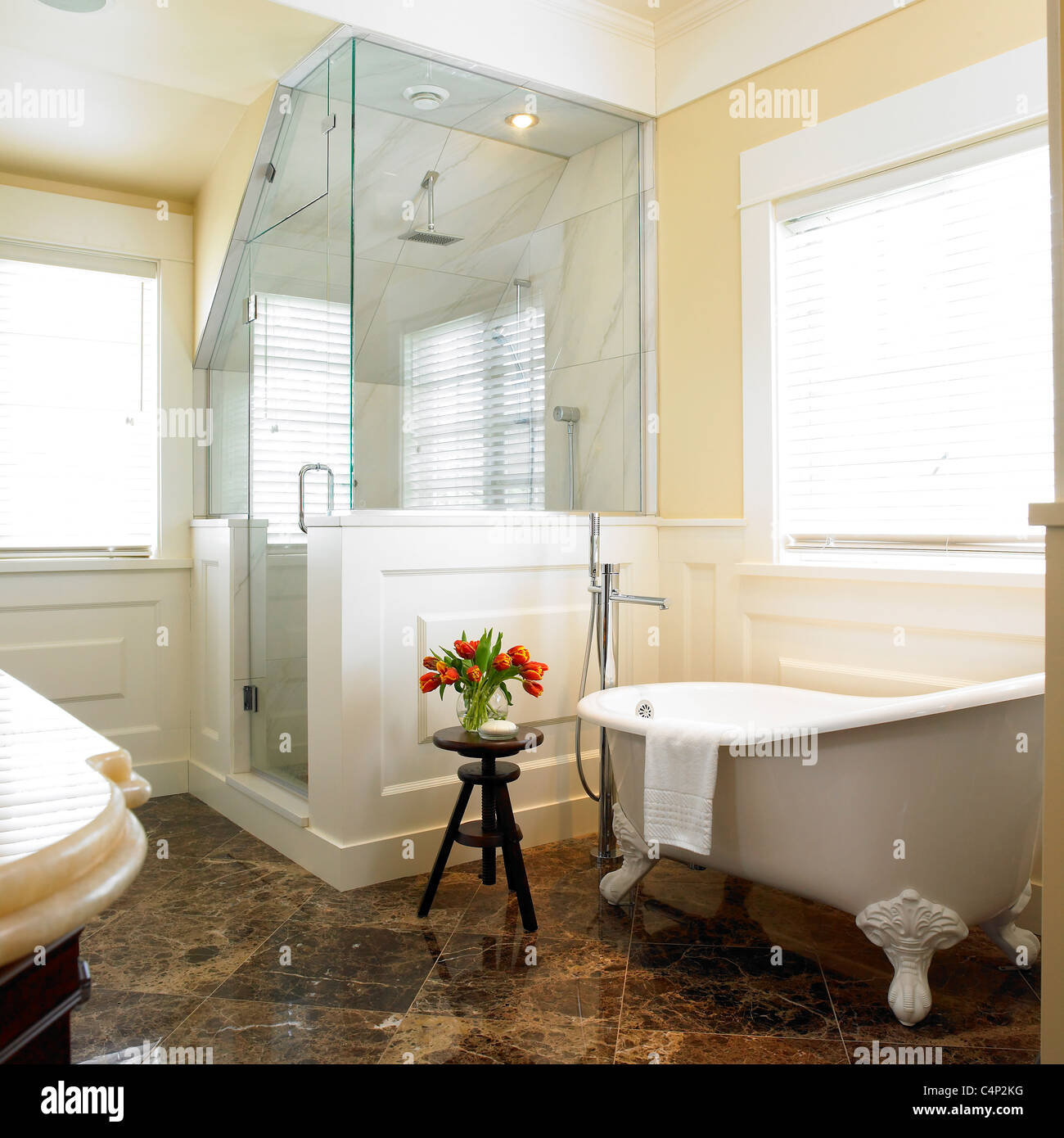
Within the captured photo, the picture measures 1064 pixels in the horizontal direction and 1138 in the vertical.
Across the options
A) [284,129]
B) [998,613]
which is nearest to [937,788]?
[998,613]

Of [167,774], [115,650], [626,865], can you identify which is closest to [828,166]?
[626,865]

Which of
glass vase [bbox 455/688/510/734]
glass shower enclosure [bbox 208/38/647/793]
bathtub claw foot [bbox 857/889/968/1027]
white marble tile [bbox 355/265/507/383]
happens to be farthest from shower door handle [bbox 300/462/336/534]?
bathtub claw foot [bbox 857/889/968/1027]

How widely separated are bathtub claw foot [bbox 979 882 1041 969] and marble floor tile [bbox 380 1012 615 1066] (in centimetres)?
91

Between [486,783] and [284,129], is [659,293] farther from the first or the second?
[486,783]

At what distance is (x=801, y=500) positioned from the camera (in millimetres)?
Answer: 2822

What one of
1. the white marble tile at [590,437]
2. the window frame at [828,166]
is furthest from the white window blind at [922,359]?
the white marble tile at [590,437]

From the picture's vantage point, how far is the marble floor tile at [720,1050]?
5.69ft

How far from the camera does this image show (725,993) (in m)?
1.99

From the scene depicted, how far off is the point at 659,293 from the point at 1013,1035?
2.41 m

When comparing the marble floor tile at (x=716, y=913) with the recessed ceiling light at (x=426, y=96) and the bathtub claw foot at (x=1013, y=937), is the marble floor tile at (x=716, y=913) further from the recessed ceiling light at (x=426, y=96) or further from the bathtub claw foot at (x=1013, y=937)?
the recessed ceiling light at (x=426, y=96)

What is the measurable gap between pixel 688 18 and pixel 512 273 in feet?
3.43

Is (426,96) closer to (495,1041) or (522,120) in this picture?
(522,120)

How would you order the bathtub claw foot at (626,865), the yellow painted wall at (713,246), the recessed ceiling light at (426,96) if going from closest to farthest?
the bathtub claw foot at (626,865)
the yellow painted wall at (713,246)
the recessed ceiling light at (426,96)

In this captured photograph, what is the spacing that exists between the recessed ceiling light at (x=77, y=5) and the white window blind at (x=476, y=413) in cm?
116
